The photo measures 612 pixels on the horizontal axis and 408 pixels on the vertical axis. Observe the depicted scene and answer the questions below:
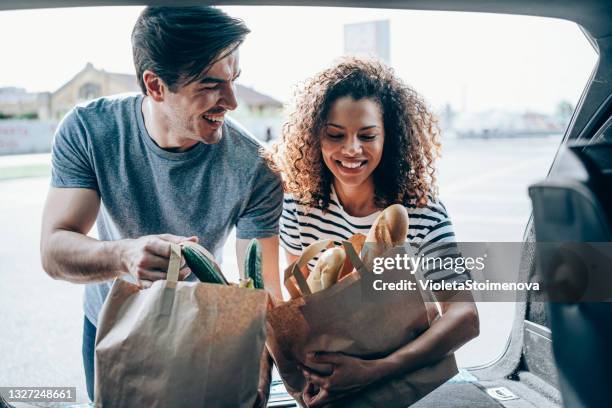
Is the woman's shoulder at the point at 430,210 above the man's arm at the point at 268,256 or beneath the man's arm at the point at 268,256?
above

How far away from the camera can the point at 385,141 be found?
5.68ft

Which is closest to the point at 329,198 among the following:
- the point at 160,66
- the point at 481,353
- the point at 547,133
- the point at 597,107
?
the point at 160,66

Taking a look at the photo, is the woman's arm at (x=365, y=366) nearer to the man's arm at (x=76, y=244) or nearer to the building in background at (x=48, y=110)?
the man's arm at (x=76, y=244)

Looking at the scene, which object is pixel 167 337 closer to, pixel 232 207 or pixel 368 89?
pixel 232 207

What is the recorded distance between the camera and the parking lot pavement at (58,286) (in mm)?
3248

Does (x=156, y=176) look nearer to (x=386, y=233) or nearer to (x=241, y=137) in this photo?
(x=241, y=137)

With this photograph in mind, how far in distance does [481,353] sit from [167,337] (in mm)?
2586

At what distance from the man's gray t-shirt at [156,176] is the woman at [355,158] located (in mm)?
105

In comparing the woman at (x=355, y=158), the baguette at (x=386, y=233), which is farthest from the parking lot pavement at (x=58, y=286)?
the woman at (x=355, y=158)

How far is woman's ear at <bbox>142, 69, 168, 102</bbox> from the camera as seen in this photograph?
164cm

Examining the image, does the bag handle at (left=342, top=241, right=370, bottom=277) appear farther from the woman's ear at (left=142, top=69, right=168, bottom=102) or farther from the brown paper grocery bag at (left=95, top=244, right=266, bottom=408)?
the woman's ear at (left=142, top=69, right=168, bottom=102)

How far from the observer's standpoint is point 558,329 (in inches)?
36.1

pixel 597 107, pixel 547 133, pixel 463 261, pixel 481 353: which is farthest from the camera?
pixel 547 133

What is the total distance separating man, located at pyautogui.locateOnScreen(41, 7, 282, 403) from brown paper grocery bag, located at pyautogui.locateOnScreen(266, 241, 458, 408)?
0.53 m
